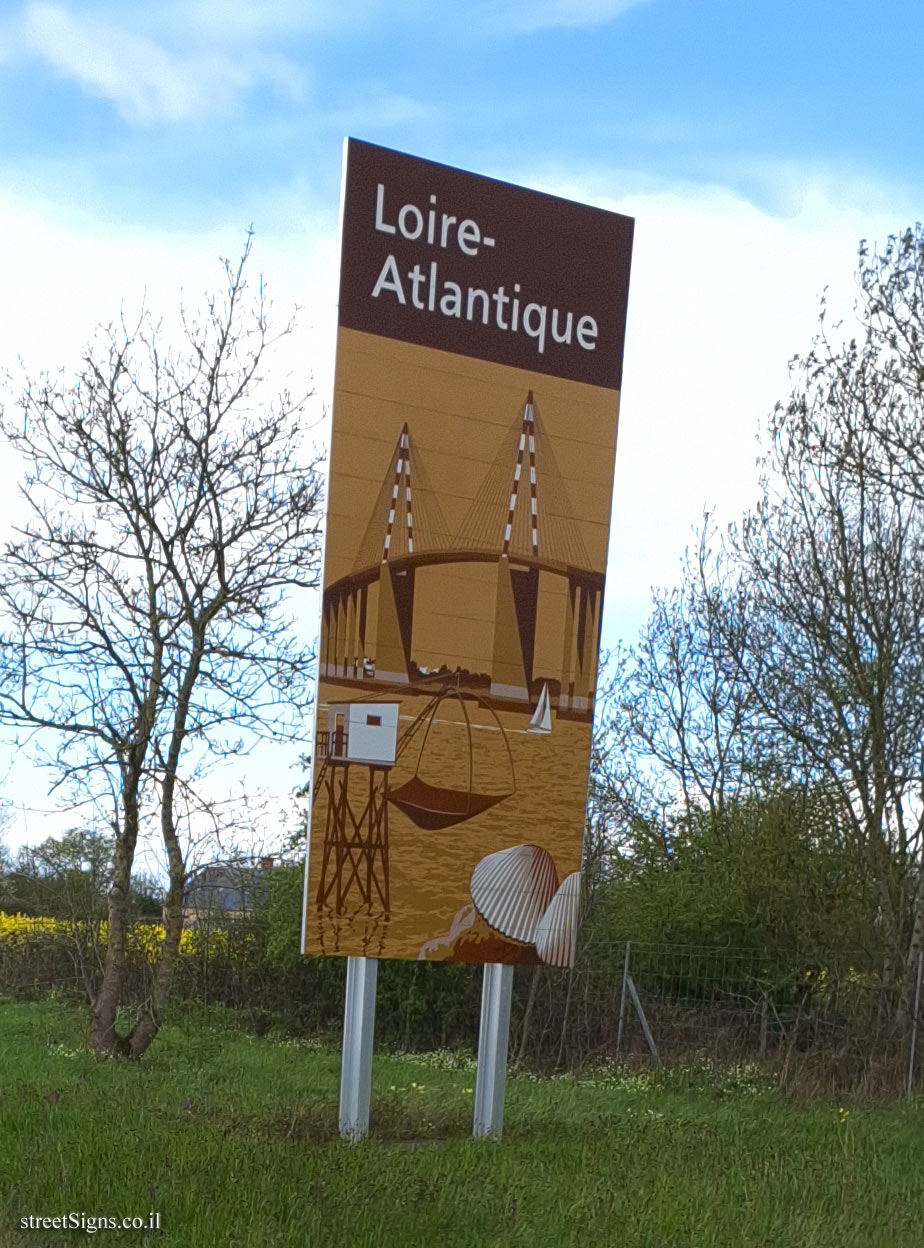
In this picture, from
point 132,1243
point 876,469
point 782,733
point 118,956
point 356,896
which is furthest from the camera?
point 782,733

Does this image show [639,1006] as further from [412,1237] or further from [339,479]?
[412,1237]

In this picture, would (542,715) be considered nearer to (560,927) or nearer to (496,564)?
(496,564)

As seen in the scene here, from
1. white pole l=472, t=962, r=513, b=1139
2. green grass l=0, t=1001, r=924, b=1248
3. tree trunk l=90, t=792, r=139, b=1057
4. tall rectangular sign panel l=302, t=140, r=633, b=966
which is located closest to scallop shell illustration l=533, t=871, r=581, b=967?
tall rectangular sign panel l=302, t=140, r=633, b=966

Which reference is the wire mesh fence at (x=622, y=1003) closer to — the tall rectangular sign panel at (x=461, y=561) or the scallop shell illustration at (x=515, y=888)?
the scallop shell illustration at (x=515, y=888)

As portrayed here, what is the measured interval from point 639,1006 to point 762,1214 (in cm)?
888

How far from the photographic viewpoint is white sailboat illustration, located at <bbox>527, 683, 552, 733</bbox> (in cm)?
977

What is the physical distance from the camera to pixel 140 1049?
13227 millimetres

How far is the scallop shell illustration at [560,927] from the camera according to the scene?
32.3 ft

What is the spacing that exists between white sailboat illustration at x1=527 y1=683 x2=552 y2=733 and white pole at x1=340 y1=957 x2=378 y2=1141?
182 centimetres

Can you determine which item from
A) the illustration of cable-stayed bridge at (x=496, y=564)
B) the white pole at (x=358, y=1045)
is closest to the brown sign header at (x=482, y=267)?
the illustration of cable-stayed bridge at (x=496, y=564)

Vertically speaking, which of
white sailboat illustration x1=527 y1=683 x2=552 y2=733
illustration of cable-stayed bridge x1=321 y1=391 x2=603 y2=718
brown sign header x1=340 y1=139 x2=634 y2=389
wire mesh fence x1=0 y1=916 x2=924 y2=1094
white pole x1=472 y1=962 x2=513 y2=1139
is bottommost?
wire mesh fence x1=0 y1=916 x2=924 y2=1094

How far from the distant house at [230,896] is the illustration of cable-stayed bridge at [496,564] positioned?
18.0 ft

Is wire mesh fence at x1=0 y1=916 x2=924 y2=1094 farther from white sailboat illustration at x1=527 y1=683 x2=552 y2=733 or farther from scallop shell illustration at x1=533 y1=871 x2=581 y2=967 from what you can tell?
white sailboat illustration at x1=527 y1=683 x2=552 y2=733

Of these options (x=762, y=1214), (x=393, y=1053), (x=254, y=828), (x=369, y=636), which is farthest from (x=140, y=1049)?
(x=762, y=1214)
